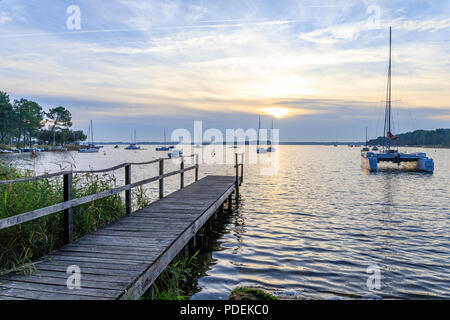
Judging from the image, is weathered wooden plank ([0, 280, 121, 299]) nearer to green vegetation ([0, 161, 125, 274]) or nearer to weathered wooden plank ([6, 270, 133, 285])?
weathered wooden plank ([6, 270, 133, 285])

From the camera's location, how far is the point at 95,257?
462cm

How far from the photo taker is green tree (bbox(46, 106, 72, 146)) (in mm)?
112188

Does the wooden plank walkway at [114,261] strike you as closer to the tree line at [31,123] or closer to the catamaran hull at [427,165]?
the catamaran hull at [427,165]

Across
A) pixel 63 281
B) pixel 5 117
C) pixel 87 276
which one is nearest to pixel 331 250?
pixel 87 276

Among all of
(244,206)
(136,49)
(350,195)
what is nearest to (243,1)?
(136,49)

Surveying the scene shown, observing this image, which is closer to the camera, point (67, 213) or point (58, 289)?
point (58, 289)

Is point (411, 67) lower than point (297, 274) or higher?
higher

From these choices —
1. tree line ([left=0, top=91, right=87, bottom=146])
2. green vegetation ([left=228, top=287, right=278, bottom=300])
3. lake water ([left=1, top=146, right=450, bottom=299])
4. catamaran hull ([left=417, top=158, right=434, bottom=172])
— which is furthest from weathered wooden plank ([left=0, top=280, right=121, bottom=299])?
tree line ([left=0, top=91, right=87, bottom=146])

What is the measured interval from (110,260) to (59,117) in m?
126

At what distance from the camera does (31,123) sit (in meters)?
87.2

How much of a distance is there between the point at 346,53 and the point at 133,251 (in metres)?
21.8

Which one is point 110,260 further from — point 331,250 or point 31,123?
point 31,123

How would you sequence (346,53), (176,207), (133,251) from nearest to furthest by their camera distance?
(133,251) → (176,207) → (346,53)
